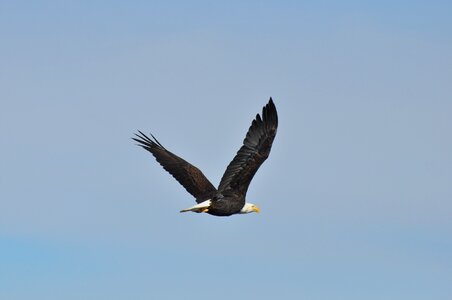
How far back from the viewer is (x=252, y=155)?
119 feet

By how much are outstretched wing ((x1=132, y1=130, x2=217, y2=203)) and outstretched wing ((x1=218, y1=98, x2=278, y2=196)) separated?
119cm

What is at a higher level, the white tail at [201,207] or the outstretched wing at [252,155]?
the outstretched wing at [252,155]

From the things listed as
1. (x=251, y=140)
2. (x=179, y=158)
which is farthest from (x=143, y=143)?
(x=251, y=140)

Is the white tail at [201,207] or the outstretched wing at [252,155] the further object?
the outstretched wing at [252,155]

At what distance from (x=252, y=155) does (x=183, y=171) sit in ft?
10.6

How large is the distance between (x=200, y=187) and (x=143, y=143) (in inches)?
118

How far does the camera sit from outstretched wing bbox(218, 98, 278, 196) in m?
36.0

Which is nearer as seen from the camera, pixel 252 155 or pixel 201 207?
pixel 201 207

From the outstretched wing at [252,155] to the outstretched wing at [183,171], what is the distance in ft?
3.89

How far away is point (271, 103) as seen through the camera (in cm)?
3612

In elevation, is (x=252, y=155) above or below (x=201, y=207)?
above

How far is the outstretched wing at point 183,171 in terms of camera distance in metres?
37.6

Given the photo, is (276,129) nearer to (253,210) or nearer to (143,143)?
(253,210)

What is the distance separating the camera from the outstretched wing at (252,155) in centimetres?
3603
